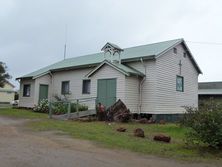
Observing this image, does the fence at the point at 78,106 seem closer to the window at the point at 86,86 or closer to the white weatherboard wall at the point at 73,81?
the white weatherboard wall at the point at 73,81

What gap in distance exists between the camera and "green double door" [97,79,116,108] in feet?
77.2

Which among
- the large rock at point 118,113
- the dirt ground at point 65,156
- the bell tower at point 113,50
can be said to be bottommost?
the dirt ground at point 65,156

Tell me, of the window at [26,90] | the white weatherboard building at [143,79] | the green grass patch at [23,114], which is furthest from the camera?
the window at [26,90]

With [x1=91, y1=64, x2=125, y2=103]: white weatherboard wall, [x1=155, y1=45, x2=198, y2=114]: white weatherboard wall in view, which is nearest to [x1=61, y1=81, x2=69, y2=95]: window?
A: [x1=91, y1=64, x2=125, y2=103]: white weatherboard wall

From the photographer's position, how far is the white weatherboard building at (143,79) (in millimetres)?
23375

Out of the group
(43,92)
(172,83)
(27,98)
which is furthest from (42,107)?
(172,83)

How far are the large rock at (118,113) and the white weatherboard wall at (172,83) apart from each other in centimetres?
317

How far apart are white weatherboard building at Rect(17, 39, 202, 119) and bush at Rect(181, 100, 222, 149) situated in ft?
36.9

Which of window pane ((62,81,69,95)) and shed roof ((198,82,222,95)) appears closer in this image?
window pane ((62,81,69,95))

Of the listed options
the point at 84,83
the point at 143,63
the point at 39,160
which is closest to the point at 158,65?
the point at 143,63

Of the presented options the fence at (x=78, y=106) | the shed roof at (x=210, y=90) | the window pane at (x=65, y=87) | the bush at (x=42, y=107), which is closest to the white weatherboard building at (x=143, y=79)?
the window pane at (x=65, y=87)

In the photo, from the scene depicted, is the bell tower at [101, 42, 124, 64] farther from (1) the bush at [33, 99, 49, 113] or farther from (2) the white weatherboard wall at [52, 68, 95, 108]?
(1) the bush at [33, 99, 49, 113]

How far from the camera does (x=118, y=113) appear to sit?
2120 centimetres

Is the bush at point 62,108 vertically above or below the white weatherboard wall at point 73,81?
below
